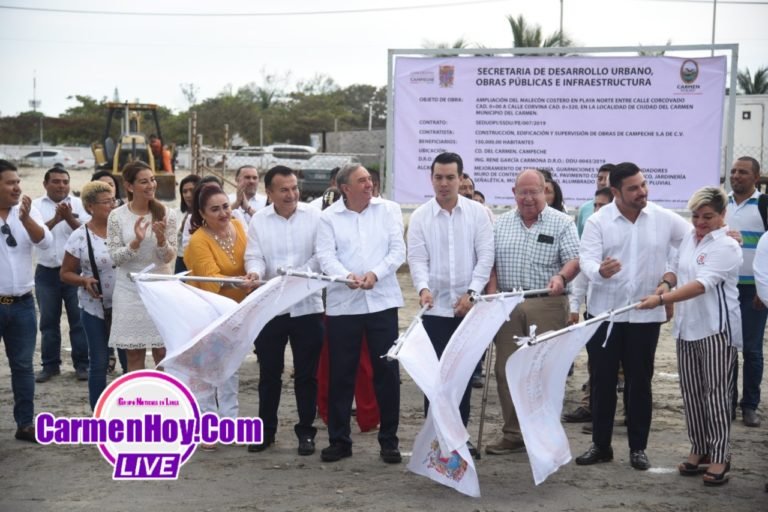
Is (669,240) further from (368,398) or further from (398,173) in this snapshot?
(398,173)

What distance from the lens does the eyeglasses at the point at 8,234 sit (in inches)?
267

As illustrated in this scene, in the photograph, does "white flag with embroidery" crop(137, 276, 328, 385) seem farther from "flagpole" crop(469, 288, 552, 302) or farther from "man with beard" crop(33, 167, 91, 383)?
"man with beard" crop(33, 167, 91, 383)

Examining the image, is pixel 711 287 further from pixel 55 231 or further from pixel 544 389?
pixel 55 231

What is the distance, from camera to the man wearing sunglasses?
A: 676cm

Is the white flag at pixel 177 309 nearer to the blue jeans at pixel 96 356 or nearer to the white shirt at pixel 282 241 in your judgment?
the white shirt at pixel 282 241

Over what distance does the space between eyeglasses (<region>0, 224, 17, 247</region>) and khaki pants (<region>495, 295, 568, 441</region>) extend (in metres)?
3.57

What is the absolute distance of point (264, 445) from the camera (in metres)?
6.72

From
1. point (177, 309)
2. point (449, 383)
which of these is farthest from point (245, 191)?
point (449, 383)

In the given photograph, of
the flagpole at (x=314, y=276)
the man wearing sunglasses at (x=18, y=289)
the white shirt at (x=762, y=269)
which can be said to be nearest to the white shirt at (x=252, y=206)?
the man wearing sunglasses at (x=18, y=289)

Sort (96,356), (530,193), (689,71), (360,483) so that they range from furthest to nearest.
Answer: (689,71), (96,356), (530,193), (360,483)

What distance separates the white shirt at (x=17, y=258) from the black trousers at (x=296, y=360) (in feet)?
5.86

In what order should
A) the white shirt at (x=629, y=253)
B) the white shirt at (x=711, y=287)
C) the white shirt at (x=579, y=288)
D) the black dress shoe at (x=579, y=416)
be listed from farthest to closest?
the black dress shoe at (x=579, y=416)
the white shirt at (x=579, y=288)
the white shirt at (x=629, y=253)
the white shirt at (x=711, y=287)

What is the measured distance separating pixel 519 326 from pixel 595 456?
1.01m

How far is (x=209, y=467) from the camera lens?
6316 millimetres
